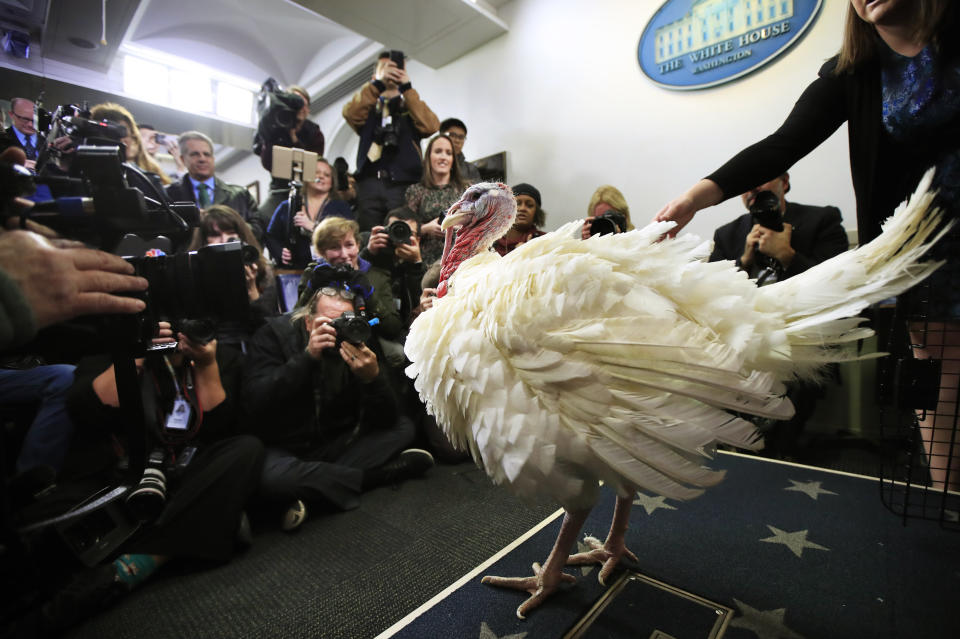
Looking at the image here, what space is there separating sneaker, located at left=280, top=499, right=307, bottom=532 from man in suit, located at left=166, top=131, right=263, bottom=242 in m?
1.08

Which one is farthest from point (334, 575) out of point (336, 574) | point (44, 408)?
point (44, 408)

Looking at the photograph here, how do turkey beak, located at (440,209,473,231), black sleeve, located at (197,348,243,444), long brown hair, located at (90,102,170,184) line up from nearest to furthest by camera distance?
long brown hair, located at (90,102,170,184) → turkey beak, located at (440,209,473,231) → black sleeve, located at (197,348,243,444)

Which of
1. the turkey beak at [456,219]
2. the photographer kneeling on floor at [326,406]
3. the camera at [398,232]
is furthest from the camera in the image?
the camera at [398,232]

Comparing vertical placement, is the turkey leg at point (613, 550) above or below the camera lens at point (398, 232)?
below

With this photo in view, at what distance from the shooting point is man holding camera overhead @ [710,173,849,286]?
1719 mm

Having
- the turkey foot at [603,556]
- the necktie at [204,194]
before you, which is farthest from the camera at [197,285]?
the necktie at [204,194]

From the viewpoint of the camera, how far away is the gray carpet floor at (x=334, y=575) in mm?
1011

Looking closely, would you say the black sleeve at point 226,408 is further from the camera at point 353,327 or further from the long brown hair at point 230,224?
the camera at point 353,327

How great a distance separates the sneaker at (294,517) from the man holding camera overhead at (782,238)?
6.34ft

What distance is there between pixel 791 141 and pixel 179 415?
179 centimetres

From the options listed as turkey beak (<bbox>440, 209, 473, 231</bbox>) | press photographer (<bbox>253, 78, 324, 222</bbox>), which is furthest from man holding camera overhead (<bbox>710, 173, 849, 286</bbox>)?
press photographer (<bbox>253, 78, 324, 222</bbox>)

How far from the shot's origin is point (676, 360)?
71 centimetres

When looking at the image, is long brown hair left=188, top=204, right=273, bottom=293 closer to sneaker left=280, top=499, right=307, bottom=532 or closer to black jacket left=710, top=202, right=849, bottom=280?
sneaker left=280, top=499, right=307, bottom=532

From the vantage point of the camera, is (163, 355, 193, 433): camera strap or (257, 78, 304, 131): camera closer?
(163, 355, 193, 433): camera strap
